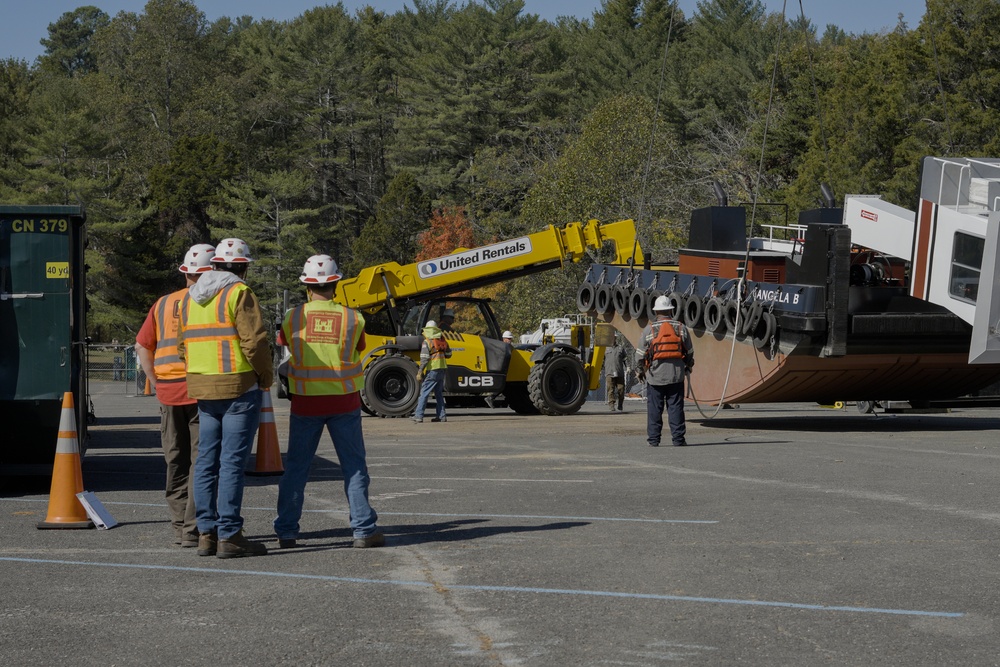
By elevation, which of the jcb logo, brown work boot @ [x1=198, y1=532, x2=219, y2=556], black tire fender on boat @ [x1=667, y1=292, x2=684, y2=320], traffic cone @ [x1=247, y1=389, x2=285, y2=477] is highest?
black tire fender on boat @ [x1=667, y1=292, x2=684, y2=320]

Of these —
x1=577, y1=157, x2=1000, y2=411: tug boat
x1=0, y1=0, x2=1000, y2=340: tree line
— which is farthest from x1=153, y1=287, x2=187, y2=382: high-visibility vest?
x1=0, y1=0, x2=1000, y2=340: tree line

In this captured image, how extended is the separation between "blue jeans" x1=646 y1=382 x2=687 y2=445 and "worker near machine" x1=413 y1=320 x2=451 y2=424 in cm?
564

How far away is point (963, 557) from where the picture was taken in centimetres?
801

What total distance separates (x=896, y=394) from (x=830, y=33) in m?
73.3

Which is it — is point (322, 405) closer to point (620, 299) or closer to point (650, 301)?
point (650, 301)

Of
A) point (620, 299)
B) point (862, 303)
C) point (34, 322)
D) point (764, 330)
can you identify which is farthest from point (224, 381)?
point (620, 299)

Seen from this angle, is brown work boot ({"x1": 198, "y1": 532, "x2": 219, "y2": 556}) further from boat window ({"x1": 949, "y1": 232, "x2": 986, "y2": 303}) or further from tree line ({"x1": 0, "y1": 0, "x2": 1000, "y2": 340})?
tree line ({"x1": 0, "y1": 0, "x2": 1000, "y2": 340})

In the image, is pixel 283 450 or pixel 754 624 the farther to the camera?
pixel 283 450

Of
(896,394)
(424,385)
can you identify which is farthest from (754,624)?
(424,385)

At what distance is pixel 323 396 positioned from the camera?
8375 mm

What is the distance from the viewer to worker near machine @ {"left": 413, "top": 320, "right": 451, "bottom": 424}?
2089cm

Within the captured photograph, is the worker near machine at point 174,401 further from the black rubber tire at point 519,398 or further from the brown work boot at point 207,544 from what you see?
the black rubber tire at point 519,398

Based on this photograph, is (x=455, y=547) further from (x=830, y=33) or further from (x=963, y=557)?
(x=830, y=33)

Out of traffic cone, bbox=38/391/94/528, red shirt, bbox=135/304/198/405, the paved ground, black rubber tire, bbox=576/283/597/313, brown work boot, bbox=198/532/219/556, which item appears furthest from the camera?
black rubber tire, bbox=576/283/597/313
